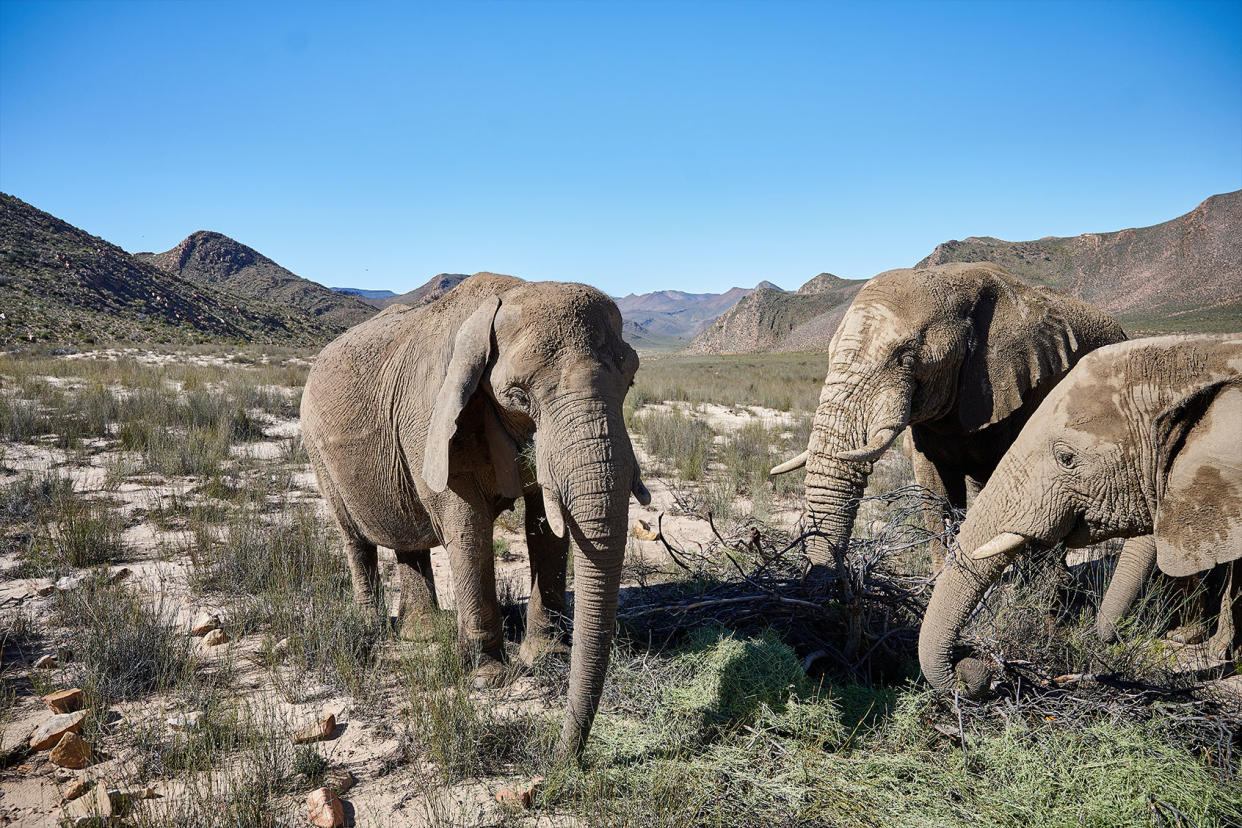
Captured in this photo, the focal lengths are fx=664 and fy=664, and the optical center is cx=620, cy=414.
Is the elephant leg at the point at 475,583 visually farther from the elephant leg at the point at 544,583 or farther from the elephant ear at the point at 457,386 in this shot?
the elephant ear at the point at 457,386

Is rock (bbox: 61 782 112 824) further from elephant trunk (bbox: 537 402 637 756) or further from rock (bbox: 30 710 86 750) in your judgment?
elephant trunk (bbox: 537 402 637 756)

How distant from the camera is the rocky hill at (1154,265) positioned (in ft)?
146

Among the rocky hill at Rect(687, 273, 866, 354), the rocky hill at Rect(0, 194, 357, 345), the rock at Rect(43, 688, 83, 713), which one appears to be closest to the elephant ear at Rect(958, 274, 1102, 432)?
the rock at Rect(43, 688, 83, 713)

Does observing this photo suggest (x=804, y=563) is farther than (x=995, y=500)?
Yes

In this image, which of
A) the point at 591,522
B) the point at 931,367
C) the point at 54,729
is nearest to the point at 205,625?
the point at 54,729

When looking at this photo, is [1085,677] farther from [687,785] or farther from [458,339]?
[458,339]

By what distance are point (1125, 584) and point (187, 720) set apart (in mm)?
5503

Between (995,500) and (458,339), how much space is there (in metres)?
2.84

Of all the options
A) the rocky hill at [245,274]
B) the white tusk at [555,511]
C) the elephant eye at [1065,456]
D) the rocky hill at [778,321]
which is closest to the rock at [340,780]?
the white tusk at [555,511]

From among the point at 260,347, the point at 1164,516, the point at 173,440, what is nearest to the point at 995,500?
the point at 1164,516

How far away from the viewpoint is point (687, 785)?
2.75 m

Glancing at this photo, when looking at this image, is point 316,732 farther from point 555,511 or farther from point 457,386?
point 457,386

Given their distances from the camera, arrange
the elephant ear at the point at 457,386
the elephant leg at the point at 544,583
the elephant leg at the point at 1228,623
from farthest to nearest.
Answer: the elephant leg at the point at 544,583
the elephant leg at the point at 1228,623
the elephant ear at the point at 457,386

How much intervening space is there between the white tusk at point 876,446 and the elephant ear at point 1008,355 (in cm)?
75
